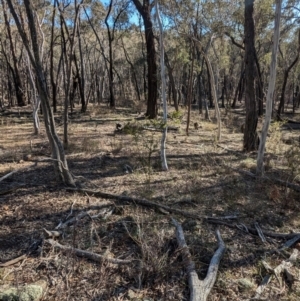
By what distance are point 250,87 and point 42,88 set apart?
498 centimetres

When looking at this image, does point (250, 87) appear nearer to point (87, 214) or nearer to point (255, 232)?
point (255, 232)

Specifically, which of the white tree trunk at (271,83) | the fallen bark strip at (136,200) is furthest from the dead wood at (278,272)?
the white tree trunk at (271,83)

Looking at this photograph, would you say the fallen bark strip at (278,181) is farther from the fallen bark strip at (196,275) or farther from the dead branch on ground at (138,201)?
the fallen bark strip at (196,275)

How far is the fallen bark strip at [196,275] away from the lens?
8.27ft

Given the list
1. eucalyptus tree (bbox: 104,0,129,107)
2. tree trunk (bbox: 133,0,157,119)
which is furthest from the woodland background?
eucalyptus tree (bbox: 104,0,129,107)

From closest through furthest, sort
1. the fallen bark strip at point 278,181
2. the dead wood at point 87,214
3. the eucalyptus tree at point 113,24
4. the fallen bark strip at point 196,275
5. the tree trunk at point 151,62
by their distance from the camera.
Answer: the fallen bark strip at point 196,275 < the dead wood at point 87,214 < the fallen bark strip at point 278,181 < the tree trunk at point 151,62 < the eucalyptus tree at point 113,24

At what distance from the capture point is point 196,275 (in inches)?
108

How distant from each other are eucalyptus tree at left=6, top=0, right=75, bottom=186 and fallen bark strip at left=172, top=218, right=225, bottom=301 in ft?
6.52

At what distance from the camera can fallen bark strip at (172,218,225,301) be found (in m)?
2.52

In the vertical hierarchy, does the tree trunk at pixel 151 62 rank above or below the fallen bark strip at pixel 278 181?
above

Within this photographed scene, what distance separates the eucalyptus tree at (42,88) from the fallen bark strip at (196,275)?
1987mm

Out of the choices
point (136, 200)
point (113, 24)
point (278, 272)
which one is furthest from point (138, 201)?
point (113, 24)

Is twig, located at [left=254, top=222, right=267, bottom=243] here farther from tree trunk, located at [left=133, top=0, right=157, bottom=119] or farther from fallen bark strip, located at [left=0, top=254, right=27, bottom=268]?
tree trunk, located at [left=133, top=0, right=157, bottom=119]

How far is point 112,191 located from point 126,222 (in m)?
0.99
